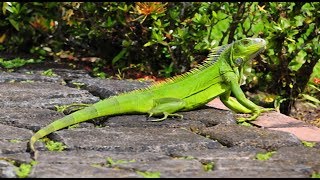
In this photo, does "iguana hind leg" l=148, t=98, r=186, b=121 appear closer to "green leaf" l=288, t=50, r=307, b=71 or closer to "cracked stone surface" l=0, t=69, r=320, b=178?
"cracked stone surface" l=0, t=69, r=320, b=178

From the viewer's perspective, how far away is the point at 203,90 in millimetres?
5480

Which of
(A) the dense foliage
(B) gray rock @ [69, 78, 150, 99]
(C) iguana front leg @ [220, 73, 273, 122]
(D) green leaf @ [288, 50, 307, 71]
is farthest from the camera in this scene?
(A) the dense foliage

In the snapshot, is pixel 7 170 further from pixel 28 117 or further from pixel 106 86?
pixel 106 86

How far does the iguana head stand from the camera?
5508 millimetres

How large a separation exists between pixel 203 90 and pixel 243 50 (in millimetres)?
440

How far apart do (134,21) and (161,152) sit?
3169 mm

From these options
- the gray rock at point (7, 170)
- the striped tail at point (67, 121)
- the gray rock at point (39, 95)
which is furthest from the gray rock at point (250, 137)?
the gray rock at point (7, 170)

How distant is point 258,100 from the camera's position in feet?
22.8

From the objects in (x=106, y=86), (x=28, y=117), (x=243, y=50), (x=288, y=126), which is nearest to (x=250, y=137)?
(x=288, y=126)

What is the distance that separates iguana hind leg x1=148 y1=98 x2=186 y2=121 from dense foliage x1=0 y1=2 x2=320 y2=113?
59.2 inches

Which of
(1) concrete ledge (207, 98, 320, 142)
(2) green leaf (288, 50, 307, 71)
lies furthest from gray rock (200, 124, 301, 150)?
(2) green leaf (288, 50, 307, 71)

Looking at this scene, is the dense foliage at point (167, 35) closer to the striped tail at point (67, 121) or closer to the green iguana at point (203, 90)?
the green iguana at point (203, 90)

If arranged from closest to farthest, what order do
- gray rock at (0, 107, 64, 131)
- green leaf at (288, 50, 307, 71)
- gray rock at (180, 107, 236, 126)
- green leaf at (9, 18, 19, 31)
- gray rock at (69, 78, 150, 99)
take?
gray rock at (0, 107, 64, 131) < gray rock at (180, 107, 236, 126) < gray rock at (69, 78, 150, 99) < green leaf at (288, 50, 307, 71) < green leaf at (9, 18, 19, 31)

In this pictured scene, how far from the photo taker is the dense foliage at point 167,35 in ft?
21.7
